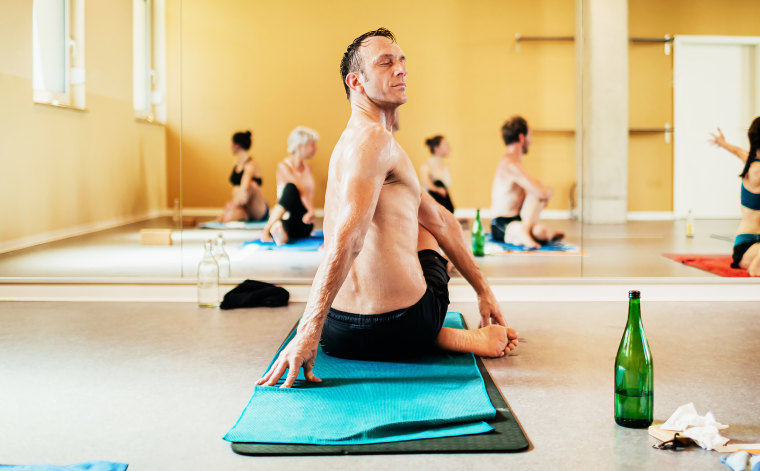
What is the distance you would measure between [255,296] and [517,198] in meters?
1.62

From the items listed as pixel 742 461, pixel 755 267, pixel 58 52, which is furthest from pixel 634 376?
pixel 58 52

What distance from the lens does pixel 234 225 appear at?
4.38 meters

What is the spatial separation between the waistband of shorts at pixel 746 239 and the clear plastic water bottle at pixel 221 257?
9.52ft

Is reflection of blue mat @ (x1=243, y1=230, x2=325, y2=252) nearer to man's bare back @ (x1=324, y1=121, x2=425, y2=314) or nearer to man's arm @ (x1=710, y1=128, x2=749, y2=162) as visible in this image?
man's bare back @ (x1=324, y1=121, x2=425, y2=314)

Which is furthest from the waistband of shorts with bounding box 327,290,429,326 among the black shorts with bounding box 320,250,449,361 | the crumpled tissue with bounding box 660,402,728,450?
the crumpled tissue with bounding box 660,402,728,450

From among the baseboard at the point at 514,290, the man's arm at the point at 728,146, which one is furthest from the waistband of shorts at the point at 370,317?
the man's arm at the point at 728,146

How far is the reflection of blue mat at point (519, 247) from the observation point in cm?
453

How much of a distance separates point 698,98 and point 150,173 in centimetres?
307

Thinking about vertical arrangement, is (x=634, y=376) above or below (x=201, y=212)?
below

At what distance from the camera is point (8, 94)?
4.74 metres

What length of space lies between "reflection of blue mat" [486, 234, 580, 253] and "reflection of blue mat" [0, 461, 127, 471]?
3.22 metres

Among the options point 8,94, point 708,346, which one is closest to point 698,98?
point 708,346

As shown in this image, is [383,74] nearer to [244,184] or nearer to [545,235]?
[244,184]

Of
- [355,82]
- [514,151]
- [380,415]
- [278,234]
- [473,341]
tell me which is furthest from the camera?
[278,234]
